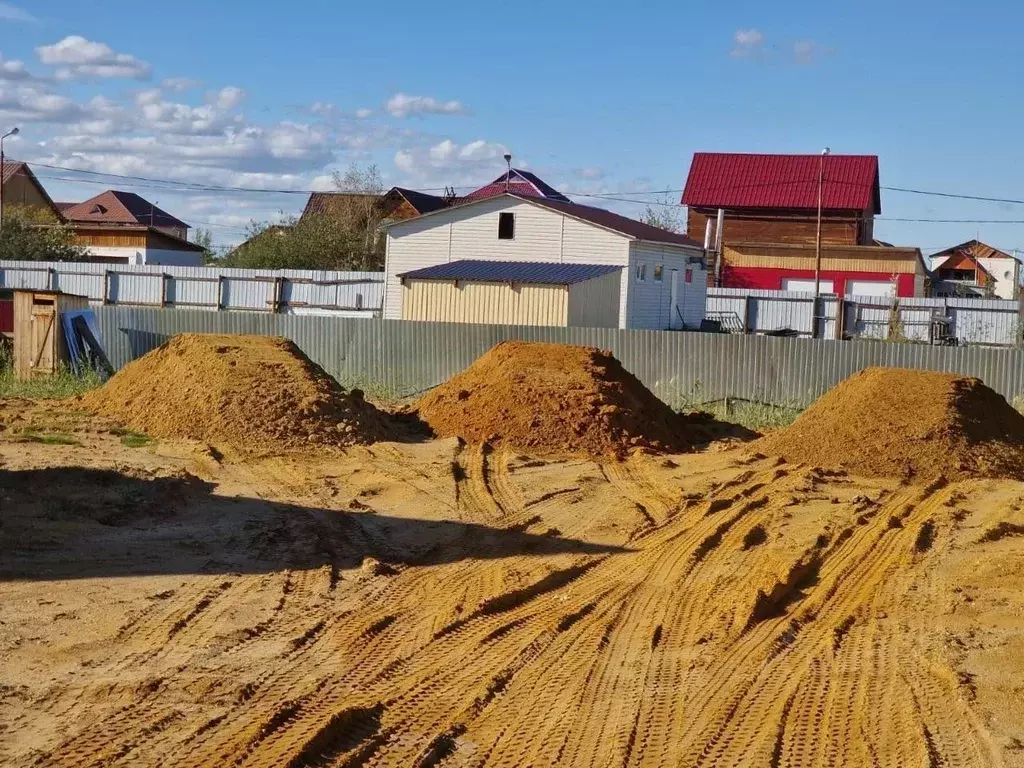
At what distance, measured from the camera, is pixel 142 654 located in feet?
25.1

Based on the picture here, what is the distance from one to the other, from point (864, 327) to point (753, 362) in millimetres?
17571

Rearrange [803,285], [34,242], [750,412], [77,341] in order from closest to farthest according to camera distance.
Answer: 1. [750,412]
2. [77,341]
3. [34,242]
4. [803,285]

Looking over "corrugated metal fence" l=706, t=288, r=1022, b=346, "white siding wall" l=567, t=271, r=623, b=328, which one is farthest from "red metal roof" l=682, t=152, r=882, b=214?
"white siding wall" l=567, t=271, r=623, b=328

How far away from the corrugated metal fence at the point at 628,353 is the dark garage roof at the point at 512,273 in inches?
188

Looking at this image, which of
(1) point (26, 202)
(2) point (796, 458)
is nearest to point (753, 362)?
(2) point (796, 458)

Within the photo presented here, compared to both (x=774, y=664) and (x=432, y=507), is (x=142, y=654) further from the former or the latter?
(x=432, y=507)

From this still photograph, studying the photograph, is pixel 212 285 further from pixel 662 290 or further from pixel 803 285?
pixel 803 285

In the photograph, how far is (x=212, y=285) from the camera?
41.3m

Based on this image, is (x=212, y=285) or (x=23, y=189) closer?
(x=212, y=285)

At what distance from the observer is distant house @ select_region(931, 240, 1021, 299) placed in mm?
57259

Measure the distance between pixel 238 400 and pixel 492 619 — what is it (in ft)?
30.6

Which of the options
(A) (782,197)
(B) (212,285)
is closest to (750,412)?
(B) (212,285)

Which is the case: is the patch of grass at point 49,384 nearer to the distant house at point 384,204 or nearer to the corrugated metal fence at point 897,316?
the corrugated metal fence at point 897,316

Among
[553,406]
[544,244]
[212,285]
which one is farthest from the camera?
[212,285]
